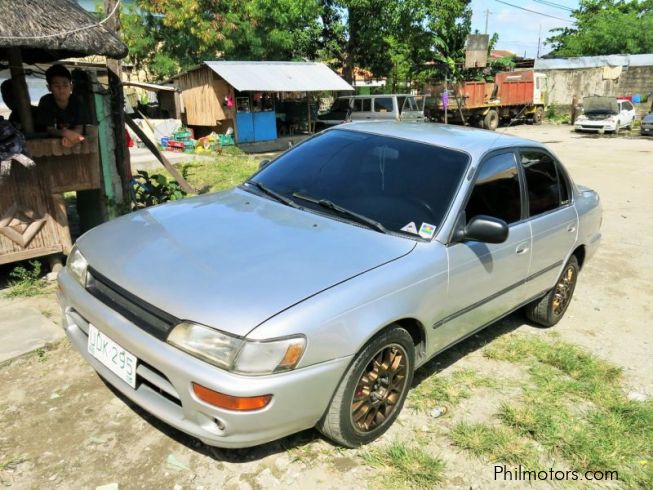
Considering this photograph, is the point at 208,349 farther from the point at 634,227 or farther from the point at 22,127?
the point at 634,227

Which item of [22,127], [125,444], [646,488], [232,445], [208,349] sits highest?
[22,127]

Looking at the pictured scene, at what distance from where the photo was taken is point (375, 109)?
17.4 m

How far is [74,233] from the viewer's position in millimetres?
6004

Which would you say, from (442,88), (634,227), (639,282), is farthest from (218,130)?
(639,282)

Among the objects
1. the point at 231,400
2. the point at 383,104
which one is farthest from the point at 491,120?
the point at 231,400

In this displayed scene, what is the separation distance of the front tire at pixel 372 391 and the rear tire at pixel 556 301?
1.83 meters

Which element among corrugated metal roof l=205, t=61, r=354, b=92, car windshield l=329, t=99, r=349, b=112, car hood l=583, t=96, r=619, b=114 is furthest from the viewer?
car hood l=583, t=96, r=619, b=114

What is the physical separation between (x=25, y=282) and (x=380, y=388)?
339cm

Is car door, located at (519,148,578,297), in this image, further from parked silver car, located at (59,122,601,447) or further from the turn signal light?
the turn signal light

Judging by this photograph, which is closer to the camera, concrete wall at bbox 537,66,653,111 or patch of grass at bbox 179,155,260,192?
patch of grass at bbox 179,155,260,192

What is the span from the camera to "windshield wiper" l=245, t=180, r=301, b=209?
3193 mm

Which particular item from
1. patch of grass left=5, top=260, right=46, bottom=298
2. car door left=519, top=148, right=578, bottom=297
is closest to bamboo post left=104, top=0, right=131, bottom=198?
patch of grass left=5, top=260, right=46, bottom=298

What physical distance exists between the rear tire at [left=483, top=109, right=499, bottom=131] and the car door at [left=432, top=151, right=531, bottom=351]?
22.2 meters

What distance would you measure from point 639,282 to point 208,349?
16.4 feet
